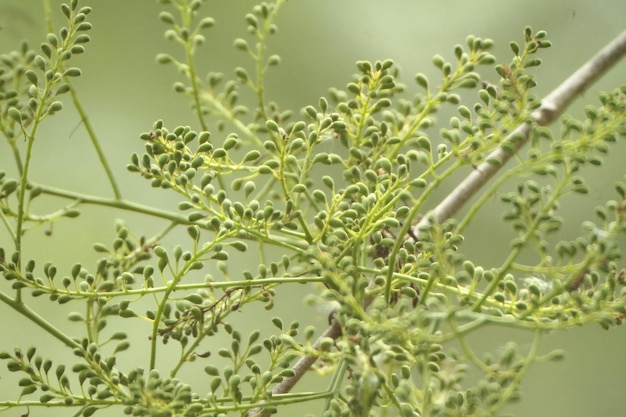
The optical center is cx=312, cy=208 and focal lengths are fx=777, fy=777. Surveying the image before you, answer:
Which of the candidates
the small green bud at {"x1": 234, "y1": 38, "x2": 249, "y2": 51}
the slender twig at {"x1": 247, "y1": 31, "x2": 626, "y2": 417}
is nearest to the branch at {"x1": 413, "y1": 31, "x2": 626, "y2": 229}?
the slender twig at {"x1": 247, "y1": 31, "x2": 626, "y2": 417}

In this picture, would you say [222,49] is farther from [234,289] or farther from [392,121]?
[234,289]

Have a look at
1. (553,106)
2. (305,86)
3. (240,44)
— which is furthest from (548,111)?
(305,86)

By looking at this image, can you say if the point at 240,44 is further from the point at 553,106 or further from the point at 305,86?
the point at 305,86

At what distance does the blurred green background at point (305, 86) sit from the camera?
1241 mm

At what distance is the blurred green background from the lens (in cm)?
124

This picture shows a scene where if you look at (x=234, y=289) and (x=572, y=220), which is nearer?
(x=234, y=289)

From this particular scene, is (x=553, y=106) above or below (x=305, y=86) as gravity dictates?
below

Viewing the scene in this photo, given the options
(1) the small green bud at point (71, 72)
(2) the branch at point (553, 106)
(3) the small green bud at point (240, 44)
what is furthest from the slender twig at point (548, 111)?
(1) the small green bud at point (71, 72)

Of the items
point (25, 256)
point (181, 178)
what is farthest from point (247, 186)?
point (25, 256)

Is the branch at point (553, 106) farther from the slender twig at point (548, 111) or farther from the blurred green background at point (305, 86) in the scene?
the blurred green background at point (305, 86)

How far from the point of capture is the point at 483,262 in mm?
1289

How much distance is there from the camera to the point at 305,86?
136 centimetres

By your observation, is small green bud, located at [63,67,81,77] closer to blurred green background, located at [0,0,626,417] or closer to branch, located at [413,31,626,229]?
branch, located at [413,31,626,229]

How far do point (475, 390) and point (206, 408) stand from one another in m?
0.21
